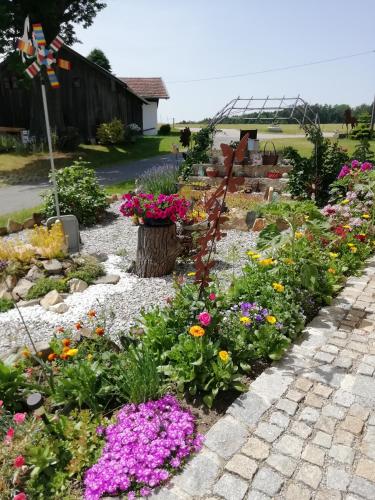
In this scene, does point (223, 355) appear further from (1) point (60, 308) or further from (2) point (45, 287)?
(2) point (45, 287)

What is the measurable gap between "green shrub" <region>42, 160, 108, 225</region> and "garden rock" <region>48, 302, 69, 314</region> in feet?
10.8

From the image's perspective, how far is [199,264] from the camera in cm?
314

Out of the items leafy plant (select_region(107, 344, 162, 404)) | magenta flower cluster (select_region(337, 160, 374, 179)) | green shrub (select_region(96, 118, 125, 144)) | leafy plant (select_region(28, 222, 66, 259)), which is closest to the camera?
leafy plant (select_region(107, 344, 162, 404))

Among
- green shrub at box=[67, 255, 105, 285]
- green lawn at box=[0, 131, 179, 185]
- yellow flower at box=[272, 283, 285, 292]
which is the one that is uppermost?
green lawn at box=[0, 131, 179, 185]

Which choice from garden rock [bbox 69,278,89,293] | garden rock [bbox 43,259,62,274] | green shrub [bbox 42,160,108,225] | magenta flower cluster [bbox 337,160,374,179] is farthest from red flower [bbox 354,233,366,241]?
green shrub [bbox 42,160,108,225]

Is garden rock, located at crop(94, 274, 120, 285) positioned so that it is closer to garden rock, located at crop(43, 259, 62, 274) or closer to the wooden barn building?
garden rock, located at crop(43, 259, 62, 274)

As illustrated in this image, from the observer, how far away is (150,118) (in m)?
29.4

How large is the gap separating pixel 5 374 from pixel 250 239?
445cm

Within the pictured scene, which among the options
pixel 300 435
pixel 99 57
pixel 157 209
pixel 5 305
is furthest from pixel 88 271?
pixel 99 57

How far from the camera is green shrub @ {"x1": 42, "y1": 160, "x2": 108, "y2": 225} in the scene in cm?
737

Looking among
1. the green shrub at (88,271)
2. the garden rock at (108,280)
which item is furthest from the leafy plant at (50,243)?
the garden rock at (108,280)

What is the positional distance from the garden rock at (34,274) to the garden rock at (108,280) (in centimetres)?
75

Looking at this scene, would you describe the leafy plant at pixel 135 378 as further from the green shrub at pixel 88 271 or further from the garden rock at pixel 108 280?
the green shrub at pixel 88 271

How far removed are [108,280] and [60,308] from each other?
775 millimetres
